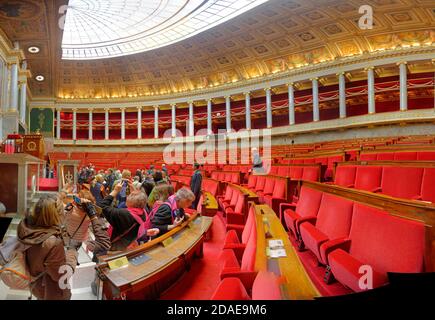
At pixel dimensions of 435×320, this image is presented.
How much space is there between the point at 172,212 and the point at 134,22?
17.7m

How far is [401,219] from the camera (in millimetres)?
1450

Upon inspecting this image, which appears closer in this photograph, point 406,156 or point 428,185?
point 428,185

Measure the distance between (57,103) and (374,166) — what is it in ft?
80.4

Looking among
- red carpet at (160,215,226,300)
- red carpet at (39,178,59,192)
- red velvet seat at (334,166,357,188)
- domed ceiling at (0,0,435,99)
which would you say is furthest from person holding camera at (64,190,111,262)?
domed ceiling at (0,0,435,99)

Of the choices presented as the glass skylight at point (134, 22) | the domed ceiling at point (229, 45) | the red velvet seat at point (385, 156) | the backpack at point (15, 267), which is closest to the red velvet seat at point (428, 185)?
the red velvet seat at point (385, 156)

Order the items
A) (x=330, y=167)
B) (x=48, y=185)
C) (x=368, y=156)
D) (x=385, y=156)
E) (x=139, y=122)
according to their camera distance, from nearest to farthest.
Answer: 1. (x=385, y=156)
2. (x=368, y=156)
3. (x=330, y=167)
4. (x=48, y=185)
5. (x=139, y=122)

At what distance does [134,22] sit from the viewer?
16641 mm

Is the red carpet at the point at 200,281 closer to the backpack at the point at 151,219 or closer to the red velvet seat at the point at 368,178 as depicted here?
the backpack at the point at 151,219

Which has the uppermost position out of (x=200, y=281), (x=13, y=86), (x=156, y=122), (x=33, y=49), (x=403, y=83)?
(x=33, y=49)

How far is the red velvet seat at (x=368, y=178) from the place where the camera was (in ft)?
11.4

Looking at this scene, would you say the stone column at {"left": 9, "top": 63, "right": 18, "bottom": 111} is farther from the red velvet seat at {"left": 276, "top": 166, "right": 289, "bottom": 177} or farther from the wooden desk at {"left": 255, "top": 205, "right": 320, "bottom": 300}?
the wooden desk at {"left": 255, "top": 205, "right": 320, "bottom": 300}

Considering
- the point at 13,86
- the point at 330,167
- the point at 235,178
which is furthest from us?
the point at 13,86

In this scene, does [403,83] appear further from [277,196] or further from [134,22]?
[134,22]

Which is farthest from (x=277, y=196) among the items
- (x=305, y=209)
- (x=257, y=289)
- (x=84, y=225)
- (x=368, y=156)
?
(x=257, y=289)
